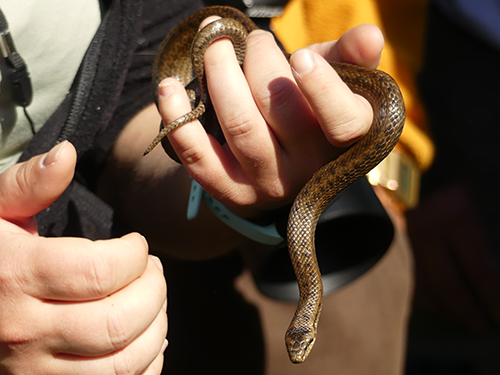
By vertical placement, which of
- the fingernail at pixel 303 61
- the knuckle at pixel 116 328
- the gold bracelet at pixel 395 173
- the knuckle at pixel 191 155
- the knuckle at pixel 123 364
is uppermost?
the fingernail at pixel 303 61

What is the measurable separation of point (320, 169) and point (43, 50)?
0.50 m

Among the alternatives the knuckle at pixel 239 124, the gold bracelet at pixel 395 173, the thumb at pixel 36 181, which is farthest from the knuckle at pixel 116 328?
the gold bracelet at pixel 395 173

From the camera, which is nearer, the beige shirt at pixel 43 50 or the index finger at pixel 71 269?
the index finger at pixel 71 269

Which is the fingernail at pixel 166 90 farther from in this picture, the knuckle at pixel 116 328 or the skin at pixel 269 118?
the knuckle at pixel 116 328

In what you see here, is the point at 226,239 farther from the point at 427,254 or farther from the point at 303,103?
the point at 427,254

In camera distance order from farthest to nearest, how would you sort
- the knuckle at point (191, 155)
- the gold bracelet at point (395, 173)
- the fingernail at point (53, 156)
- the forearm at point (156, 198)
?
the gold bracelet at point (395, 173) → the forearm at point (156, 198) → the knuckle at point (191, 155) → the fingernail at point (53, 156)

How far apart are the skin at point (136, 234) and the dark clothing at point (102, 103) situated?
269 mm

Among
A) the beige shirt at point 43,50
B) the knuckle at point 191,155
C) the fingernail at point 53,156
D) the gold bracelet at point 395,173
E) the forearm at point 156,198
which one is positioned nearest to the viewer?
the fingernail at point 53,156

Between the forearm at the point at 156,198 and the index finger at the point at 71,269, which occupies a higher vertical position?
the index finger at the point at 71,269

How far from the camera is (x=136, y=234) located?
20.2 inches

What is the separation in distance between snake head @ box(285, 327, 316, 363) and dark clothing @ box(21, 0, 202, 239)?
1.52 ft

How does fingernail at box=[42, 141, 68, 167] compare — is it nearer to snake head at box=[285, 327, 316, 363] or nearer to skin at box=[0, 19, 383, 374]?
skin at box=[0, 19, 383, 374]

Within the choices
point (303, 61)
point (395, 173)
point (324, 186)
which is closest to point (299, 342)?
point (324, 186)

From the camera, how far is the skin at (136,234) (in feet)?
1.48
